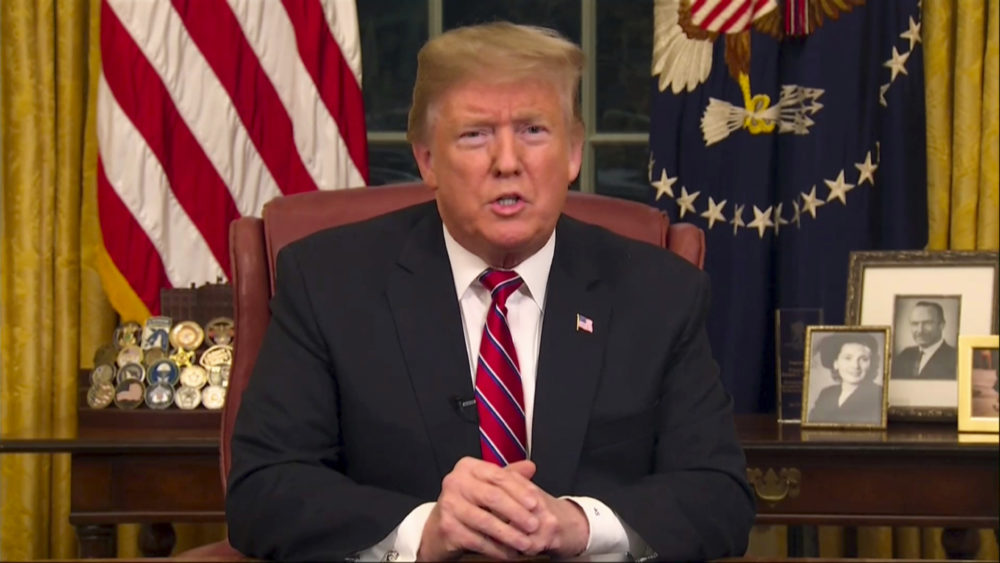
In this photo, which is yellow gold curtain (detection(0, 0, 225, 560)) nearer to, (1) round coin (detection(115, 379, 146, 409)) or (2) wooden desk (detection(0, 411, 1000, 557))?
(1) round coin (detection(115, 379, 146, 409))

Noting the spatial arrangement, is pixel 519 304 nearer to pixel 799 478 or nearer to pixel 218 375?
pixel 799 478

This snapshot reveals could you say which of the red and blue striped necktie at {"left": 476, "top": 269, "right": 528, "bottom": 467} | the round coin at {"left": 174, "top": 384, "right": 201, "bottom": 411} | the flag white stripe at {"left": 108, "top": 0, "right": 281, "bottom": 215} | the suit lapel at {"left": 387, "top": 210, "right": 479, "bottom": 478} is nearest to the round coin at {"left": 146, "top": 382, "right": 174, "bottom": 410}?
the round coin at {"left": 174, "top": 384, "right": 201, "bottom": 411}

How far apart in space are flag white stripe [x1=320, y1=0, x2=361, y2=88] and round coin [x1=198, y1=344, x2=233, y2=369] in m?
0.86

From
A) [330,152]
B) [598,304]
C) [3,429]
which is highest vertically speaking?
[330,152]

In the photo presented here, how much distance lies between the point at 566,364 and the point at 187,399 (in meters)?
1.44

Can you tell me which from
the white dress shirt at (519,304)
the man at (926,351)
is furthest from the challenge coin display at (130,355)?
the man at (926,351)

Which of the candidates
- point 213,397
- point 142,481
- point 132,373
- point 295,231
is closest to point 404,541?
point 295,231

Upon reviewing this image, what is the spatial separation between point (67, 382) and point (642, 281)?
2.03 m

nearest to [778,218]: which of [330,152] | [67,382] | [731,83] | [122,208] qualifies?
[731,83]

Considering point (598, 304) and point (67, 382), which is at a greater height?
point (598, 304)

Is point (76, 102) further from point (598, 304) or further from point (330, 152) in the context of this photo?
point (598, 304)

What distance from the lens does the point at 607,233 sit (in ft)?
7.79

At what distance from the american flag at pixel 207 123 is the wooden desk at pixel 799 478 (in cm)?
65

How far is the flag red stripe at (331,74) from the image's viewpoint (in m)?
3.68
